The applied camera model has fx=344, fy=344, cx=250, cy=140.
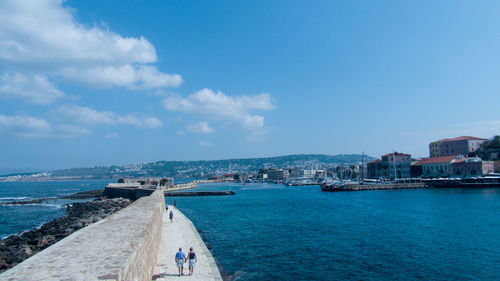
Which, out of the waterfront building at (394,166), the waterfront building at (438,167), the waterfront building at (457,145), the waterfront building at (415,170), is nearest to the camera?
the waterfront building at (438,167)

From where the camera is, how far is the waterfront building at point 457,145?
96750mm

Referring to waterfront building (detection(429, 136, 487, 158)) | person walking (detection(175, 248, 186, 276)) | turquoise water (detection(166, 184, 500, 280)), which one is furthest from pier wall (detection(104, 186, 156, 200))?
waterfront building (detection(429, 136, 487, 158))

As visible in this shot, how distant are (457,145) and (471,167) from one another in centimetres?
2006

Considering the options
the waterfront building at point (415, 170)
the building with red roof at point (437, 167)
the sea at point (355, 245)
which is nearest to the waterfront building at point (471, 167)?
the building with red roof at point (437, 167)

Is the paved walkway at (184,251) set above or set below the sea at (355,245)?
above

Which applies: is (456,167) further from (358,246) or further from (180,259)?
(180,259)

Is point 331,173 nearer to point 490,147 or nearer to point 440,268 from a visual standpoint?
point 490,147

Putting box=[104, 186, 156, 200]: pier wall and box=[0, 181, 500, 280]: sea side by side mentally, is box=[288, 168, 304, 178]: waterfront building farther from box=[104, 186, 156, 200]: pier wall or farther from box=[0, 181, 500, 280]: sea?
box=[0, 181, 500, 280]: sea

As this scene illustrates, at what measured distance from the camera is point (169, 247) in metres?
17.2

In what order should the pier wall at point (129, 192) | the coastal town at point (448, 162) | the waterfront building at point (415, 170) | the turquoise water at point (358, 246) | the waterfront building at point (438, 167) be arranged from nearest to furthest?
the turquoise water at point (358, 246) → the pier wall at point (129, 192) → the coastal town at point (448, 162) → the waterfront building at point (438, 167) → the waterfront building at point (415, 170)

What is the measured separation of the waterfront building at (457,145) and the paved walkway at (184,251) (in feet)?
320

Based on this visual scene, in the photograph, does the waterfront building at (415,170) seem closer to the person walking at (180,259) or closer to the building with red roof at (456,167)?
the building with red roof at (456,167)

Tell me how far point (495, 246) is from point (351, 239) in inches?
311

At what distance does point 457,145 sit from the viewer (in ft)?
325
